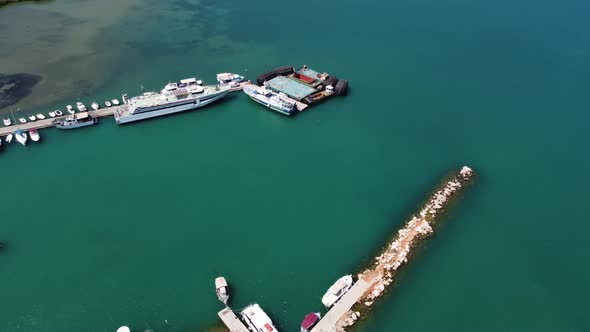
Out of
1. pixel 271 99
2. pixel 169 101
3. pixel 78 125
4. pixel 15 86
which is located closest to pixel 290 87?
pixel 271 99

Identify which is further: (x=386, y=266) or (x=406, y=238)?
(x=406, y=238)

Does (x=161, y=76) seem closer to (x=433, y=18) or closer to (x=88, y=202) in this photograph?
(x=88, y=202)

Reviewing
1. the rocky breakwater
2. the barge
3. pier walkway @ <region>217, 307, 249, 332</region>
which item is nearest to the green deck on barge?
the barge

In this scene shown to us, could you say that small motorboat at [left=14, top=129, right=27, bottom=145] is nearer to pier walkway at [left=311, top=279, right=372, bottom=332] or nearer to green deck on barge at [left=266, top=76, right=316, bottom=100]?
green deck on barge at [left=266, top=76, right=316, bottom=100]

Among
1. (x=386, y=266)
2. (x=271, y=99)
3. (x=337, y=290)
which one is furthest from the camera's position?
(x=271, y=99)

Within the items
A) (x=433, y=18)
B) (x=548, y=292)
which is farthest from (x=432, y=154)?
(x=433, y=18)

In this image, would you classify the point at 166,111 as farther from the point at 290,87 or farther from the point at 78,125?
the point at 290,87
